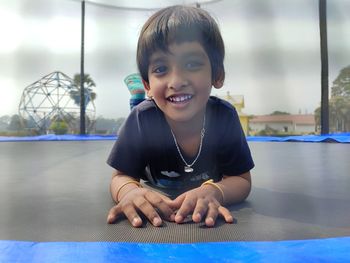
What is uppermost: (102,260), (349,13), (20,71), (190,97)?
(349,13)

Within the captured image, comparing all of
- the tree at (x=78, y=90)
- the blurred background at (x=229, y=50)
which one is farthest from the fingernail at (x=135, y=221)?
the tree at (x=78, y=90)

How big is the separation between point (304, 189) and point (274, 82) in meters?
0.53

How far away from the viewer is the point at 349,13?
4.33 feet

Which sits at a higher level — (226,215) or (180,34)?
(180,34)

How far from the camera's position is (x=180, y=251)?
1.07ft

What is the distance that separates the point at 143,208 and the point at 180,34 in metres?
0.26

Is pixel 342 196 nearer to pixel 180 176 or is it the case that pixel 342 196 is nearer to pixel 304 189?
pixel 304 189

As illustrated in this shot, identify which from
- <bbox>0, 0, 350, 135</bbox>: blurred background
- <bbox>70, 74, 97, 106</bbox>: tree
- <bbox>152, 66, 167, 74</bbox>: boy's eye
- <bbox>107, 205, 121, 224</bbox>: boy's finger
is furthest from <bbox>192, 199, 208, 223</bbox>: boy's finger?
<bbox>70, 74, 97, 106</bbox>: tree

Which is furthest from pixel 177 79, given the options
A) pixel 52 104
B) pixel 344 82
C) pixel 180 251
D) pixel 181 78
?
pixel 52 104

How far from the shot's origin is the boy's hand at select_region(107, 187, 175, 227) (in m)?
0.44

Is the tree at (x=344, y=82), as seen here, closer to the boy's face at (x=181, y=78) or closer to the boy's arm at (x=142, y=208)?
the boy's face at (x=181, y=78)

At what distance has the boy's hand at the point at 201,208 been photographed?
1.42 ft

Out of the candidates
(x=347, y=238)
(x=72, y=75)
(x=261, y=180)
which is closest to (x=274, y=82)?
(x=261, y=180)

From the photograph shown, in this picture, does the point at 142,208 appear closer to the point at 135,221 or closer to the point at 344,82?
the point at 135,221
